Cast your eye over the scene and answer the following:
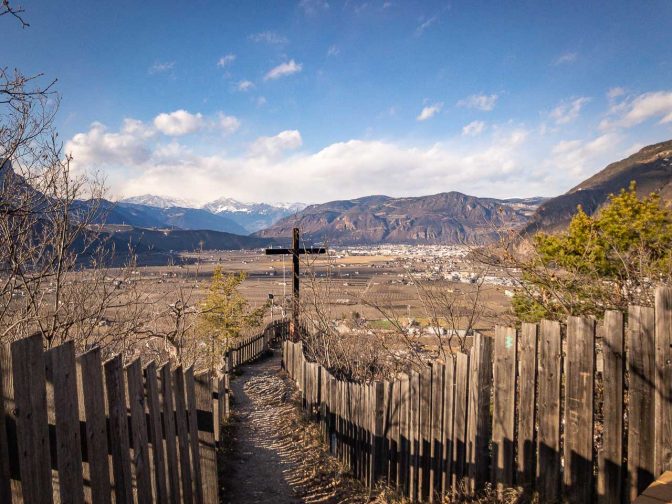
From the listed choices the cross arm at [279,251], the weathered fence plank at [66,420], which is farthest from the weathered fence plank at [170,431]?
the cross arm at [279,251]

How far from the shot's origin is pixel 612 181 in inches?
4958

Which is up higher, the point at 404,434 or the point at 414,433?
the point at 414,433

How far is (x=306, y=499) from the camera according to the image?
5324mm

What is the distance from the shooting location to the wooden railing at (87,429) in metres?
1.88

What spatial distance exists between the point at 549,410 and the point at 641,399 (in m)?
0.64

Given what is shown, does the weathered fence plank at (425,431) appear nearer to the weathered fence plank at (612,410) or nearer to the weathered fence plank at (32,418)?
the weathered fence plank at (612,410)

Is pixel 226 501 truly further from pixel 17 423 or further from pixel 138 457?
pixel 17 423

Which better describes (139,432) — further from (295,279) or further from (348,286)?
(295,279)

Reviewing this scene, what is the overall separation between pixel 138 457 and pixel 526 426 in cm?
292

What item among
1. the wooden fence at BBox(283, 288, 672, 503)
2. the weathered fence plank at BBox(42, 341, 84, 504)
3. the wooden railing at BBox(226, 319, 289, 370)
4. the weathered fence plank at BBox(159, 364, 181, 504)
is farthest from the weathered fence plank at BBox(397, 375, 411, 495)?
the wooden railing at BBox(226, 319, 289, 370)

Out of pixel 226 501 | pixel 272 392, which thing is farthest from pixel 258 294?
pixel 226 501

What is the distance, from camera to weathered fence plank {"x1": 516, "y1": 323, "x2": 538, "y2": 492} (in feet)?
10.5

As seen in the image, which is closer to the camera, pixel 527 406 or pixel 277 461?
pixel 527 406

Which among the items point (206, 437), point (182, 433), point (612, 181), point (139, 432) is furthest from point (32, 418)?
point (612, 181)
